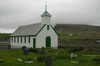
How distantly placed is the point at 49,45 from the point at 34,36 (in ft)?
12.5

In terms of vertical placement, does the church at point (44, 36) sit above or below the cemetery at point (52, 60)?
above

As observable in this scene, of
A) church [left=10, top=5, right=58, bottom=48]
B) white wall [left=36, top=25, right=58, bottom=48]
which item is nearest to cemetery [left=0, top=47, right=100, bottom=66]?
white wall [left=36, top=25, right=58, bottom=48]

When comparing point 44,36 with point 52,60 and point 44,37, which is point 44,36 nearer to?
point 44,37

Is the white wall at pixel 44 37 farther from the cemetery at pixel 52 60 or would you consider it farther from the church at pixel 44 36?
the cemetery at pixel 52 60

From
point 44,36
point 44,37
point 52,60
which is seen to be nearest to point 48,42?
point 44,37

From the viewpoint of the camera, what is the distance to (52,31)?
3731cm

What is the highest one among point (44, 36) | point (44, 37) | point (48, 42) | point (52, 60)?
point (44, 36)

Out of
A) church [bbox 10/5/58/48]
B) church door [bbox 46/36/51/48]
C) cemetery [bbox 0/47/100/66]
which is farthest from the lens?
church door [bbox 46/36/51/48]

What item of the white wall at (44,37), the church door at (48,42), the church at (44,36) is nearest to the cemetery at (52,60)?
the white wall at (44,37)

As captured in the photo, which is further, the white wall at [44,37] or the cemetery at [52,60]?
the white wall at [44,37]

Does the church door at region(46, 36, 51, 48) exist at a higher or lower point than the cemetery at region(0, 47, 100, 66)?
higher

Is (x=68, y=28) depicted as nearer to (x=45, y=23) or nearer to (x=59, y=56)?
(x=45, y=23)

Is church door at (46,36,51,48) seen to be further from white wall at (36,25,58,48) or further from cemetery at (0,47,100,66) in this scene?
cemetery at (0,47,100,66)

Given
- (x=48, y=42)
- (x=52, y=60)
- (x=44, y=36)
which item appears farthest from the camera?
(x=48, y=42)
